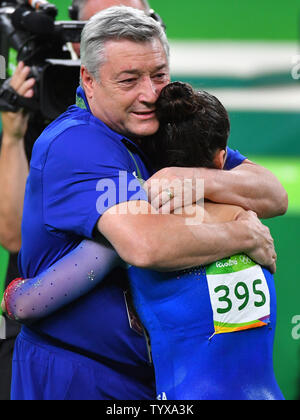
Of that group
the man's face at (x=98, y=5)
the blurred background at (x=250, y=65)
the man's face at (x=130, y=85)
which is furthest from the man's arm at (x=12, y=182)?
the blurred background at (x=250, y=65)

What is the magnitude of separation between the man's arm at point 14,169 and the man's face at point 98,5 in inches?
11.2

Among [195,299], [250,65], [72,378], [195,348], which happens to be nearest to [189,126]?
[195,299]

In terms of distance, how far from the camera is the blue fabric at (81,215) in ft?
6.30

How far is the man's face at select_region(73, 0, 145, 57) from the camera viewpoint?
293 cm

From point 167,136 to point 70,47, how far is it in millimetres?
1046

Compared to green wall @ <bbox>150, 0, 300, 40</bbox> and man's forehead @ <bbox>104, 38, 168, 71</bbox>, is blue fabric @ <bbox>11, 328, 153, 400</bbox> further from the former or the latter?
green wall @ <bbox>150, 0, 300, 40</bbox>

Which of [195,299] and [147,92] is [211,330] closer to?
[195,299]

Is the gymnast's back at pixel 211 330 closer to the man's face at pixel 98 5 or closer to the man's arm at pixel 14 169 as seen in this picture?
the man's arm at pixel 14 169

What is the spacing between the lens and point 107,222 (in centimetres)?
187

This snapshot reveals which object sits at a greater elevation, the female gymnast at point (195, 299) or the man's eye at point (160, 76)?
the man's eye at point (160, 76)

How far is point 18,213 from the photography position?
2844 mm

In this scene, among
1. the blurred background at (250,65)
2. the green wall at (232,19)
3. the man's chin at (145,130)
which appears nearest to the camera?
the man's chin at (145,130)
